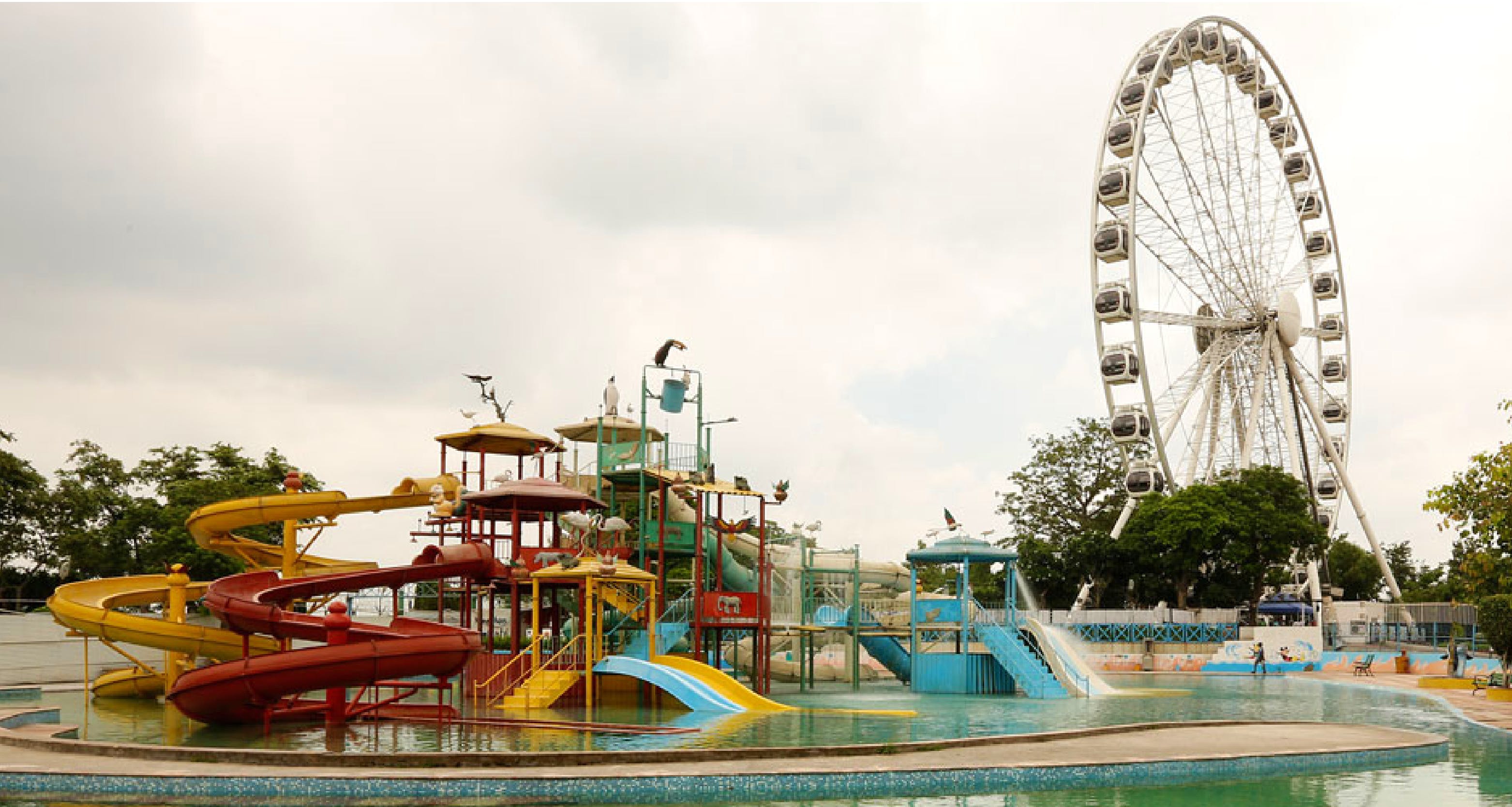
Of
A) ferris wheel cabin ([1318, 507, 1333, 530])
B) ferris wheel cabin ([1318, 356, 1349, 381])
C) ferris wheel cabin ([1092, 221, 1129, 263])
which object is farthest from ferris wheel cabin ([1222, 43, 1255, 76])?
ferris wheel cabin ([1318, 507, 1333, 530])

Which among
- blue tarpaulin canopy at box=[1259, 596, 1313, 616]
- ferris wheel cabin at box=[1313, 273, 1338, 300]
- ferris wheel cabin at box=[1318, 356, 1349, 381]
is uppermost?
ferris wheel cabin at box=[1313, 273, 1338, 300]

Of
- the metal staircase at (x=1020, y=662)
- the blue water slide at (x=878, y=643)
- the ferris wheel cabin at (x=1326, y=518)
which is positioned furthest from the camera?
the ferris wheel cabin at (x=1326, y=518)

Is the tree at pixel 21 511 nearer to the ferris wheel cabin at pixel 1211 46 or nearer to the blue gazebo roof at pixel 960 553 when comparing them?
the blue gazebo roof at pixel 960 553

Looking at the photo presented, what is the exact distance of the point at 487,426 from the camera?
1180 inches

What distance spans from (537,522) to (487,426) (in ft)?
7.91

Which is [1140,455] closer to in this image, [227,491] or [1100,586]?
[1100,586]

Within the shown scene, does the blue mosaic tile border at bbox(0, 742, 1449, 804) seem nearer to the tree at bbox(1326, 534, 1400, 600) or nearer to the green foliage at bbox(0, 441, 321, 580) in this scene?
the green foliage at bbox(0, 441, 321, 580)

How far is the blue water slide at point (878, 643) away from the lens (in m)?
33.3

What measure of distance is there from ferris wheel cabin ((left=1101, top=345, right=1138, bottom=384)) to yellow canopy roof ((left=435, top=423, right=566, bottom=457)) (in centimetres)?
2739

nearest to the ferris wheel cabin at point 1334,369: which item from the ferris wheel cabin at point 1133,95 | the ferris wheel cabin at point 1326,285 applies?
the ferris wheel cabin at point 1326,285

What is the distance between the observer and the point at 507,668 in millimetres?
24719

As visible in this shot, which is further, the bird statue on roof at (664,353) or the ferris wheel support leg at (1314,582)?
the ferris wheel support leg at (1314,582)

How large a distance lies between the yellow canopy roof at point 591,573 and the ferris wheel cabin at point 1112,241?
30.4m

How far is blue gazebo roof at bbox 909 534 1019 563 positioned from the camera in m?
31.9
